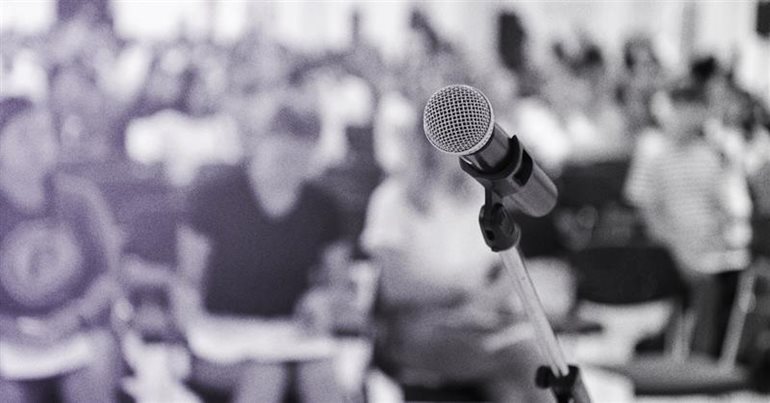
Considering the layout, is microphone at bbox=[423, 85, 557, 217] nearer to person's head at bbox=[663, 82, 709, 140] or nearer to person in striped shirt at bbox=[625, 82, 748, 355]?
person in striped shirt at bbox=[625, 82, 748, 355]

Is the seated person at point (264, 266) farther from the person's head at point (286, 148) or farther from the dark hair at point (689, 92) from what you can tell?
the dark hair at point (689, 92)

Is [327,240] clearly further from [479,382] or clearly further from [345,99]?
[479,382]

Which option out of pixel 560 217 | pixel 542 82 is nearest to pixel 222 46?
pixel 542 82

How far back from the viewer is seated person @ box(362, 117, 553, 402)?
2.54 metres

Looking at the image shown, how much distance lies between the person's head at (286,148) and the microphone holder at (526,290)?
4.98ft

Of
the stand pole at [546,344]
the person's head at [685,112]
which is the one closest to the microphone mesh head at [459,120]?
the stand pole at [546,344]

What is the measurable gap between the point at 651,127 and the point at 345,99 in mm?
1044

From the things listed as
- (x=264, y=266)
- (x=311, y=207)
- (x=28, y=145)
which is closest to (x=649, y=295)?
(x=311, y=207)

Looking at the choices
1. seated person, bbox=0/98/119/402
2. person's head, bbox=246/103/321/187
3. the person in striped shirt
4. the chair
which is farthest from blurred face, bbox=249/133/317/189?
the person in striped shirt

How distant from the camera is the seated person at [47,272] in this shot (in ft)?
7.63

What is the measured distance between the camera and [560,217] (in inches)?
104

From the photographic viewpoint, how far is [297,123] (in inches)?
98.6

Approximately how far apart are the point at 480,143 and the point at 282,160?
1.66 m

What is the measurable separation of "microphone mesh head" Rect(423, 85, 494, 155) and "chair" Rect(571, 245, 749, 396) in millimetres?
1833
